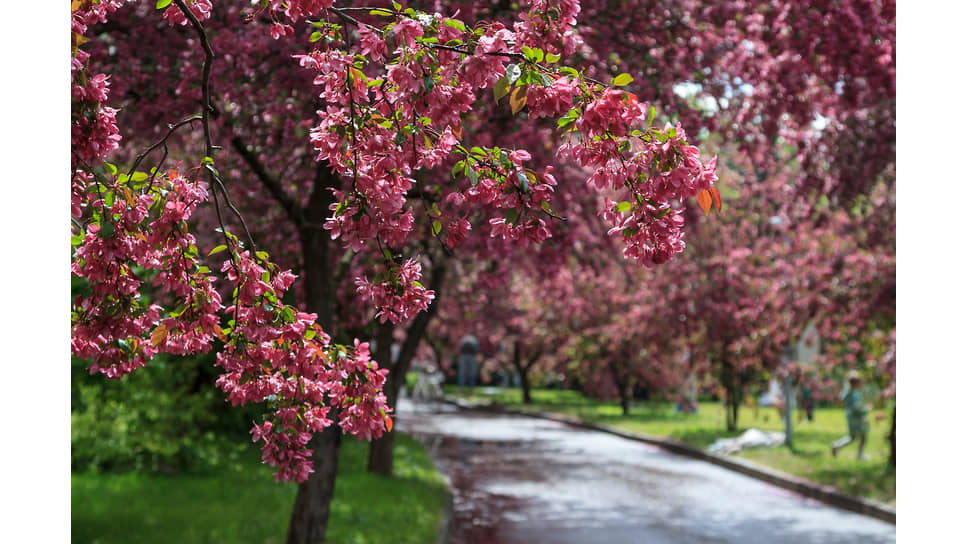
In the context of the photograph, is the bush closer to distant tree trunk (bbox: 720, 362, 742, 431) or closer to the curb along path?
the curb along path

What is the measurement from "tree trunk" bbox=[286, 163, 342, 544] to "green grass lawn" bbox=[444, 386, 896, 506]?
807 centimetres

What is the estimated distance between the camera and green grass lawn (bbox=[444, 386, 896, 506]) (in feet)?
43.3

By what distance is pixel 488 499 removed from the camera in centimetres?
1279

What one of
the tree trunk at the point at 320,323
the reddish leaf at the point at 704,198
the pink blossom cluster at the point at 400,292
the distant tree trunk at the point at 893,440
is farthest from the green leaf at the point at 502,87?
the distant tree trunk at the point at 893,440

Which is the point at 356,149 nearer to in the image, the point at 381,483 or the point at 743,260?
the point at 381,483

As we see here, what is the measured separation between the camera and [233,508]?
31.1 feet

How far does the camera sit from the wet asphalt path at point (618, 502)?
1003 centimetres

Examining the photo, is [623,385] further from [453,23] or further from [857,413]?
[453,23]

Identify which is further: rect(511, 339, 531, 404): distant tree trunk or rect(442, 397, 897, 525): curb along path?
rect(511, 339, 531, 404): distant tree trunk

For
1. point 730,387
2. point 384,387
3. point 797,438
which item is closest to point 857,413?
point 797,438

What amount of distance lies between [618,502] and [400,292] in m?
10.1

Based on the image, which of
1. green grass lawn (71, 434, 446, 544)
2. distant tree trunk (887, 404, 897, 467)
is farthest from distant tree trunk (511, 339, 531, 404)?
green grass lawn (71, 434, 446, 544)

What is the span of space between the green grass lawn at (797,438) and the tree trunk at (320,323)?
26.5 feet

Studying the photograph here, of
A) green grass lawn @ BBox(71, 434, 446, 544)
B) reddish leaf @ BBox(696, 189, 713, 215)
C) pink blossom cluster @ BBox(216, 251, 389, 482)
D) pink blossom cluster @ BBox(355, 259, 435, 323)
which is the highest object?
reddish leaf @ BBox(696, 189, 713, 215)
